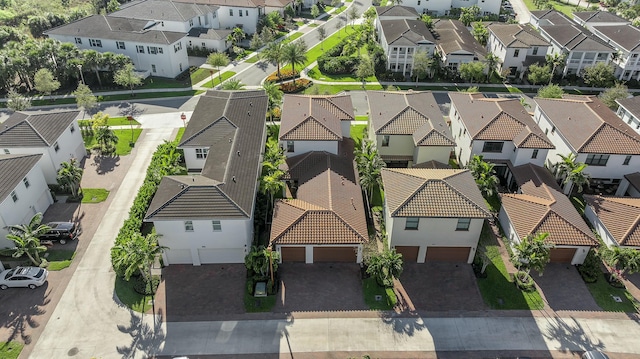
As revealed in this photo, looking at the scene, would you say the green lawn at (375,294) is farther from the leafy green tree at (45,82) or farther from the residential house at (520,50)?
the leafy green tree at (45,82)

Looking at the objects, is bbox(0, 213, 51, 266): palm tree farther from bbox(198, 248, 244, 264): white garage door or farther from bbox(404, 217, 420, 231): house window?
bbox(404, 217, 420, 231): house window

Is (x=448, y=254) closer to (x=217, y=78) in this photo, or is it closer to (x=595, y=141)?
(x=595, y=141)

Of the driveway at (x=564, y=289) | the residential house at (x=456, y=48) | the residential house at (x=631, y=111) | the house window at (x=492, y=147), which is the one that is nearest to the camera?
the driveway at (x=564, y=289)

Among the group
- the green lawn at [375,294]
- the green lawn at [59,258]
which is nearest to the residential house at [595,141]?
the green lawn at [375,294]

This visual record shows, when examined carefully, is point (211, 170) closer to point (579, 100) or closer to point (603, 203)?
point (603, 203)

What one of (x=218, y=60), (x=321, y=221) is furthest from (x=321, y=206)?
(x=218, y=60)
